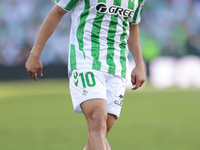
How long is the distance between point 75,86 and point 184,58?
58.2ft

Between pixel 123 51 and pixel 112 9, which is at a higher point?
pixel 112 9

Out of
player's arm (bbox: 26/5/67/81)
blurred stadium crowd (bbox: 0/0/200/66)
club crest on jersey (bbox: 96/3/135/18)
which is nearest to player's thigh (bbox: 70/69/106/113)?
player's arm (bbox: 26/5/67/81)

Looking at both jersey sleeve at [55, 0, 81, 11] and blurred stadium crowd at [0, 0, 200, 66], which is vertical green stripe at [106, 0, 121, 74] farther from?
blurred stadium crowd at [0, 0, 200, 66]

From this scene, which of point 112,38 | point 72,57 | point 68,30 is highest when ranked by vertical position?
point 112,38

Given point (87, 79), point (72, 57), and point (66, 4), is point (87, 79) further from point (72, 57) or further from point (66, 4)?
point (66, 4)

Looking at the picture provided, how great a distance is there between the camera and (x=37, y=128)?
602 centimetres

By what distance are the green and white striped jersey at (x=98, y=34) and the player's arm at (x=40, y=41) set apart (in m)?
0.08

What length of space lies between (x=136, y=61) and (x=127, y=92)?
10.6m

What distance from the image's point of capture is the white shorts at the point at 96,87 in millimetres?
2678

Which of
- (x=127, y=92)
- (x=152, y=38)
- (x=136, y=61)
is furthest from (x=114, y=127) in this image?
(x=152, y=38)

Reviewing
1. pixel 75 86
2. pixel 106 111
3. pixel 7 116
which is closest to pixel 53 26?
pixel 75 86

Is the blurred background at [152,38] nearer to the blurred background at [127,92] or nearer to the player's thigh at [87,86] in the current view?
the blurred background at [127,92]

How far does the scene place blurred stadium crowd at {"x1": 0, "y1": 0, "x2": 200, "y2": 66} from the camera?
1866cm

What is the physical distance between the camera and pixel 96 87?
2.67 m
